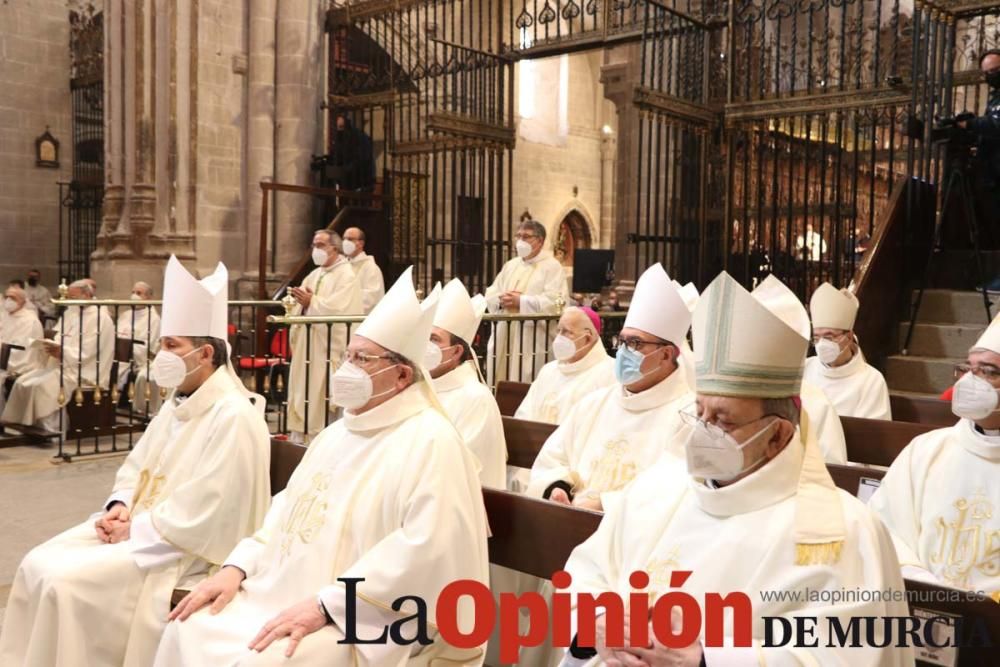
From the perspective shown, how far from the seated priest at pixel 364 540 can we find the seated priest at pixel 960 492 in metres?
1.51

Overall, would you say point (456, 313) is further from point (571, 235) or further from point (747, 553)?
point (571, 235)

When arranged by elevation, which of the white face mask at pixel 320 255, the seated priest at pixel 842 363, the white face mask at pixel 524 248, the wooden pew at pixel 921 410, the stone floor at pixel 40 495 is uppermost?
the white face mask at pixel 524 248

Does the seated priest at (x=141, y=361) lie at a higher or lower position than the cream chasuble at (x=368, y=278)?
lower

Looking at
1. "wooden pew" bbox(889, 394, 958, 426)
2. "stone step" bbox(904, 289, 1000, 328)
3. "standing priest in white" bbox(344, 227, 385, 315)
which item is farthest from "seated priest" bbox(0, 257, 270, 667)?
"standing priest in white" bbox(344, 227, 385, 315)

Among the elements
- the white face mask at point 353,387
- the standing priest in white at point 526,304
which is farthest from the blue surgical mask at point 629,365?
the standing priest in white at point 526,304

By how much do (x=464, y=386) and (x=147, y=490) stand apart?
5.05ft

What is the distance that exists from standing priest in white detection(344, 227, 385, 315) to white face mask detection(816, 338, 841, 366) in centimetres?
511

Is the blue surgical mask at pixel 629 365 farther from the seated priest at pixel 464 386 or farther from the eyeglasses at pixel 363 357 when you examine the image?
the eyeglasses at pixel 363 357

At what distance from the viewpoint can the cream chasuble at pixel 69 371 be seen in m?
9.30

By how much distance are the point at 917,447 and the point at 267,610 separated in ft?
7.85

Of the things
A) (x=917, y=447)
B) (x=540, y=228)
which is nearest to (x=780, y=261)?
(x=540, y=228)

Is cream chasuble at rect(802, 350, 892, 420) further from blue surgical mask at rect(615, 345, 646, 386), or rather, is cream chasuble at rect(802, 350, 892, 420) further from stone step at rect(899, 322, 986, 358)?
blue surgical mask at rect(615, 345, 646, 386)

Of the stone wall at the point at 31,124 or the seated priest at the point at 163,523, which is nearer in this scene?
the seated priest at the point at 163,523

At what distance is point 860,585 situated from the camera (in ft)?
7.26
